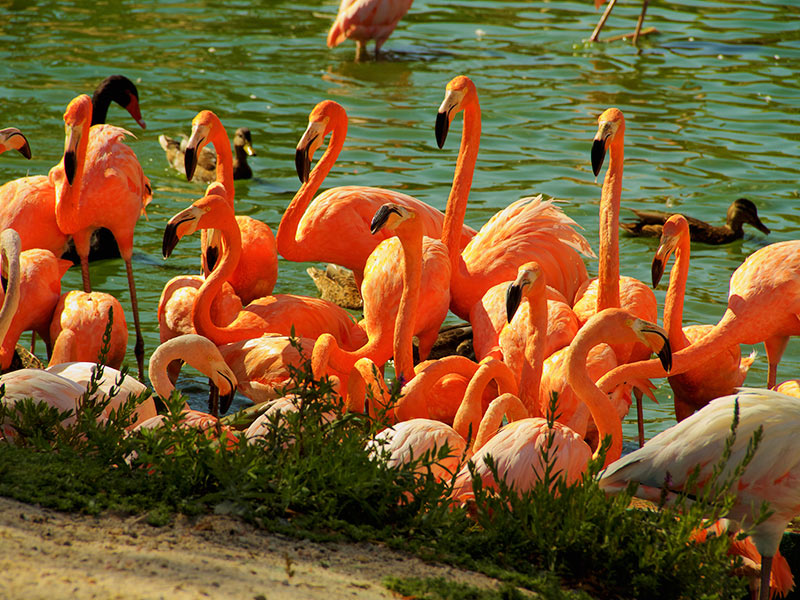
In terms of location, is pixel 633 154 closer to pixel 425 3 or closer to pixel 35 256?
pixel 35 256

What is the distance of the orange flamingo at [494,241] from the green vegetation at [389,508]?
289cm

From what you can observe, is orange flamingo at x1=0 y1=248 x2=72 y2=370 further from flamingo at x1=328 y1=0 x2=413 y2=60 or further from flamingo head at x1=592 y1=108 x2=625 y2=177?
flamingo at x1=328 y1=0 x2=413 y2=60

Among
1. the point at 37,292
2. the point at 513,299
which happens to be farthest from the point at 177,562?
the point at 37,292

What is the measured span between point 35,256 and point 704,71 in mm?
10114

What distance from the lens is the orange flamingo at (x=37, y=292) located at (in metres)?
5.92

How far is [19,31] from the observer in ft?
48.0

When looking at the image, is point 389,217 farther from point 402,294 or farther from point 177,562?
point 177,562

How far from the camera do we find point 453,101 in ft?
21.5

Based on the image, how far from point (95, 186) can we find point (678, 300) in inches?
142

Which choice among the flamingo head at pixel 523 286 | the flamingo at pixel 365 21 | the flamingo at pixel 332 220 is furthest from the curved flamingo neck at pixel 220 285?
the flamingo at pixel 365 21

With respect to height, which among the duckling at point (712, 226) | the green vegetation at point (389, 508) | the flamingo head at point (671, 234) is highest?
the flamingo head at point (671, 234)

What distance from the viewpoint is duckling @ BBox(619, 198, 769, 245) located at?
886 cm

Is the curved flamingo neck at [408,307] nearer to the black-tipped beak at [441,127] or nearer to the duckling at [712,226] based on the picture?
the black-tipped beak at [441,127]

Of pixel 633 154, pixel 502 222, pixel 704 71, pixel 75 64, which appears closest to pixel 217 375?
pixel 502 222
